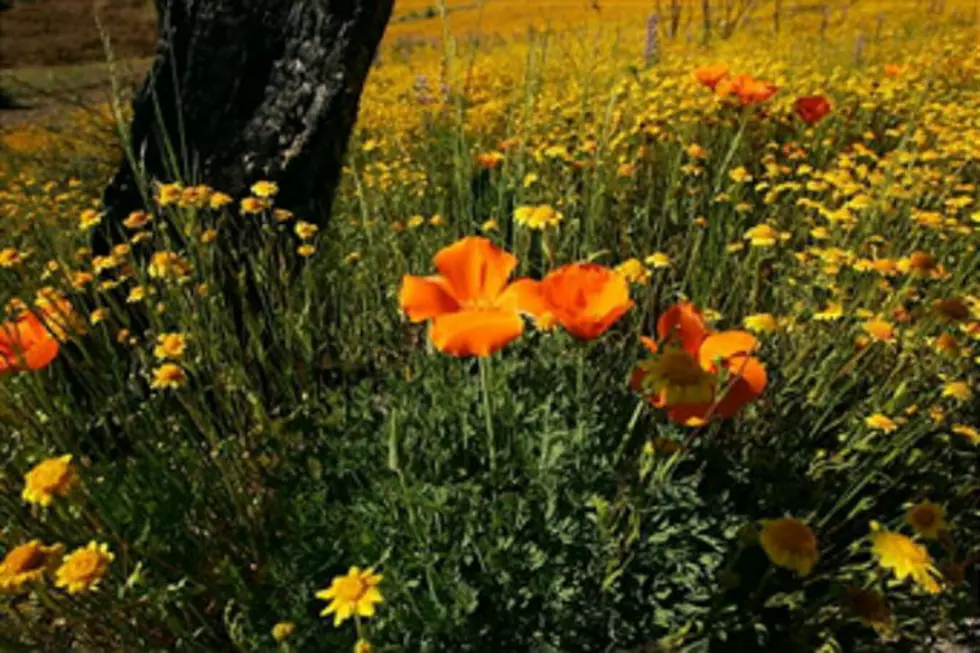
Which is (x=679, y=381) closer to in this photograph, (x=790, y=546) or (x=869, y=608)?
(x=790, y=546)

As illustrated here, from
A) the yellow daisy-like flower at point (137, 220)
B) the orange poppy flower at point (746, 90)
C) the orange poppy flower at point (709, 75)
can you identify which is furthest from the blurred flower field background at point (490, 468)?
the orange poppy flower at point (709, 75)

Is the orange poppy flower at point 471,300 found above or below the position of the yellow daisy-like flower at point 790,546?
above

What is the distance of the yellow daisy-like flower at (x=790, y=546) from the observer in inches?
49.3

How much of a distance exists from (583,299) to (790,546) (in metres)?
0.55

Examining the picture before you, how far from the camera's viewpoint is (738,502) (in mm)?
1949

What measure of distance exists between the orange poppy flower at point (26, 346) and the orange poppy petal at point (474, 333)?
3.07ft

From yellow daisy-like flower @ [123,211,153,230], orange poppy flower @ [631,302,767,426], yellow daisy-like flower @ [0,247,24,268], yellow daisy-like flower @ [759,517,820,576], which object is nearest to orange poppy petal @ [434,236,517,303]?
orange poppy flower @ [631,302,767,426]

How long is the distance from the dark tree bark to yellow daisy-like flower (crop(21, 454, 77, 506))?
1191 millimetres

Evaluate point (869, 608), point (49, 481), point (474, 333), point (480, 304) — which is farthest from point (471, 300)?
point (869, 608)

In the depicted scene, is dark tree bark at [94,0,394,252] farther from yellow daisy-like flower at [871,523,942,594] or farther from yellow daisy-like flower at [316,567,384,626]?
yellow daisy-like flower at [871,523,942,594]

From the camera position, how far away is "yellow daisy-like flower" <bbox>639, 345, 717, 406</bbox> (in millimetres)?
1205

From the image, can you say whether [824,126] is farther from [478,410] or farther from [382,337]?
[478,410]

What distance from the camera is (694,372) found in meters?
1.22

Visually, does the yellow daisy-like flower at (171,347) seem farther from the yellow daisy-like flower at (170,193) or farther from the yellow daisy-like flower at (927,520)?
the yellow daisy-like flower at (927,520)
